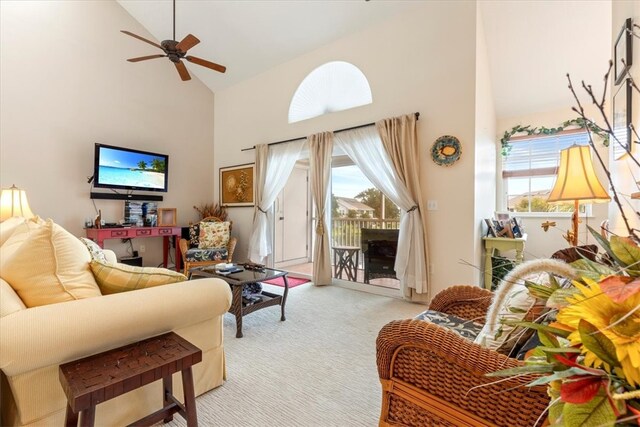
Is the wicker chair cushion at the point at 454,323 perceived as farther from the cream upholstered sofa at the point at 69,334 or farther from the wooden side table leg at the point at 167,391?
the wooden side table leg at the point at 167,391

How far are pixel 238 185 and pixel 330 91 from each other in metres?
2.27

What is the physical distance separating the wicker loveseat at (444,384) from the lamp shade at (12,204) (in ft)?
12.4

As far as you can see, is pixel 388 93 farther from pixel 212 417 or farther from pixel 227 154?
pixel 212 417

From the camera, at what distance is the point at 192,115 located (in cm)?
532

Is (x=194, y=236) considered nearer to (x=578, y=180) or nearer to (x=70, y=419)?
(x=70, y=419)

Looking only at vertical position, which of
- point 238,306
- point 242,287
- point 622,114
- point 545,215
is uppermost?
point 622,114

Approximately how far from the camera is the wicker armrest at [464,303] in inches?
65.7

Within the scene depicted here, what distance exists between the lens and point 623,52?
1.64 m

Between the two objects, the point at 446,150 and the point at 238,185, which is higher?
the point at 446,150

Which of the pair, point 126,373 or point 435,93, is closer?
point 126,373

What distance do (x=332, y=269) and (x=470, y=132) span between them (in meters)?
2.43

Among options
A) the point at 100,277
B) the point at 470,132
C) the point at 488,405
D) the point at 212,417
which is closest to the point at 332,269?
the point at 470,132

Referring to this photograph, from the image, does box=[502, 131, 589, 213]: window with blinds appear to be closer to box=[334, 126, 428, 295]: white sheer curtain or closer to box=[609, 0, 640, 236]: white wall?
box=[334, 126, 428, 295]: white sheer curtain

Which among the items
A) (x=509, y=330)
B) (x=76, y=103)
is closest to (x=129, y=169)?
(x=76, y=103)
